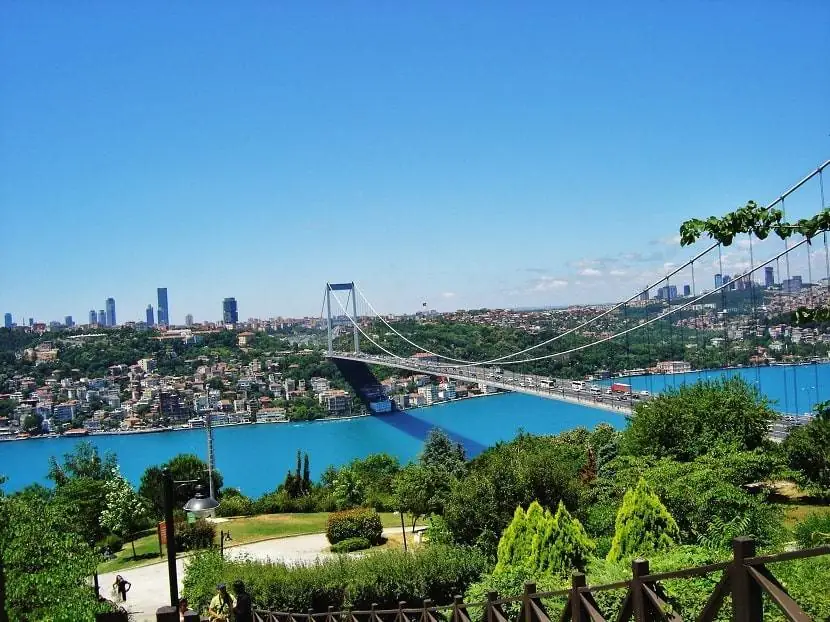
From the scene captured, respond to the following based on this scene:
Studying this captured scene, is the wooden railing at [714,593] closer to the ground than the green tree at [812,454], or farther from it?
farther from it

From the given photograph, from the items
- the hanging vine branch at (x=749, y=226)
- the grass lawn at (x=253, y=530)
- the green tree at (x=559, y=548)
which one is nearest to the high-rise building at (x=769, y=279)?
the grass lawn at (x=253, y=530)

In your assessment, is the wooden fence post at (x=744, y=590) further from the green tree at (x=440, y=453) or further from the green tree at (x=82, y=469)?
the green tree at (x=82, y=469)

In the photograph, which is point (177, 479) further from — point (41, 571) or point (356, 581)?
point (41, 571)

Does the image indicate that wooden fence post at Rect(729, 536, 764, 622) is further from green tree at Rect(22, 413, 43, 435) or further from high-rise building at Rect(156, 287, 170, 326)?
high-rise building at Rect(156, 287, 170, 326)

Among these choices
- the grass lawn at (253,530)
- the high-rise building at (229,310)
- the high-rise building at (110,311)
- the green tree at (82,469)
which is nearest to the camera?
the grass lawn at (253,530)

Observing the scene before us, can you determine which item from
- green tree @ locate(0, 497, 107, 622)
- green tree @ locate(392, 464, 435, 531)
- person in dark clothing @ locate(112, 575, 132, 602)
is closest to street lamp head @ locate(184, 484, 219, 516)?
green tree @ locate(0, 497, 107, 622)

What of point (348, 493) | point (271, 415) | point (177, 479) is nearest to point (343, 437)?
point (271, 415)

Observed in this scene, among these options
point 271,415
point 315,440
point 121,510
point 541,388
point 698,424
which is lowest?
point 315,440
